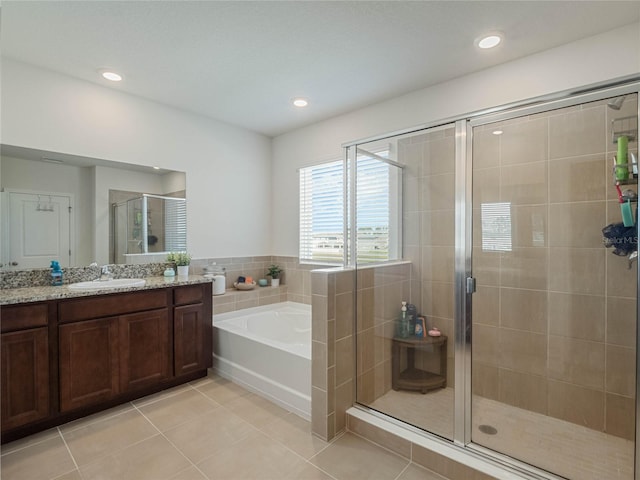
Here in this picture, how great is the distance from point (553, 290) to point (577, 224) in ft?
1.55

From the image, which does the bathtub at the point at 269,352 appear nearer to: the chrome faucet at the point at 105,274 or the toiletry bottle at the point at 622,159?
A: the chrome faucet at the point at 105,274

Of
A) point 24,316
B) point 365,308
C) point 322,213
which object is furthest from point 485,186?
point 24,316

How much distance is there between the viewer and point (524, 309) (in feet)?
7.73

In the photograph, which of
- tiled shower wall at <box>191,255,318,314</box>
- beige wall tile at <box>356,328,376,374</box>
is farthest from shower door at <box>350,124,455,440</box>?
tiled shower wall at <box>191,255,318,314</box>

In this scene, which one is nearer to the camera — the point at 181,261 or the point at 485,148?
the point at 485,148

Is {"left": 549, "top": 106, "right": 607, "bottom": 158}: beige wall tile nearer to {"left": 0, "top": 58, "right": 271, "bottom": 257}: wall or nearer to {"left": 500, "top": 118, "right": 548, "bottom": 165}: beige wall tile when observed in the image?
{"left": 500, "top": 118, "right": 548, "bottom": 165}: beige wall tile

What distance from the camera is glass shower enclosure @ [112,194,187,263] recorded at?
2.99m

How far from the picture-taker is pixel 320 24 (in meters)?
2.04

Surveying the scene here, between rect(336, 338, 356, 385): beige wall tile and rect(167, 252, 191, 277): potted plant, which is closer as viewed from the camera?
rect(336, 338, 356, 385): beige wall tile

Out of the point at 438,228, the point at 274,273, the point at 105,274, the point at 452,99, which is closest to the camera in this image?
the point at 438,228

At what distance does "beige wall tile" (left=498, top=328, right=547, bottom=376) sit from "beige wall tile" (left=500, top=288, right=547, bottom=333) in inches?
2.1

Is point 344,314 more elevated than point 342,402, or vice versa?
point 344,314

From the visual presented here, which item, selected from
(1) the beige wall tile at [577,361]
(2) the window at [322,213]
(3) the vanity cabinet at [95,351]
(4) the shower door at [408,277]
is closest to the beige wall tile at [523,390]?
(1) the beige wall tile at [577,361]

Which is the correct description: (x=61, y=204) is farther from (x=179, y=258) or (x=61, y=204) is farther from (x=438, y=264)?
(x=438, y=264)
